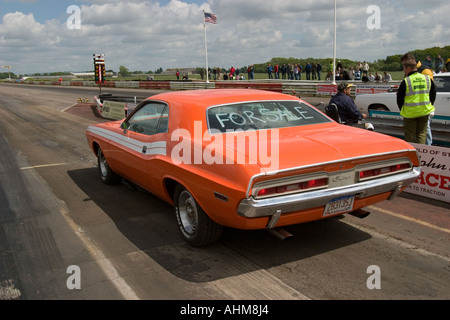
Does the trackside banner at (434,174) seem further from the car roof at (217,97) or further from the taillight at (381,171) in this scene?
the car roof at (217,97)

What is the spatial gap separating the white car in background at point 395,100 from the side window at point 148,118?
259 inches

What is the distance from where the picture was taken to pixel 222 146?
3.74 meters

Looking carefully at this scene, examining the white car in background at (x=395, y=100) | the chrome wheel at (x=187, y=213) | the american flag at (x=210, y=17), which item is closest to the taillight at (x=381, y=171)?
the chrome wheel at (x=187, y=213)

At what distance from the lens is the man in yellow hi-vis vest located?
629 cm

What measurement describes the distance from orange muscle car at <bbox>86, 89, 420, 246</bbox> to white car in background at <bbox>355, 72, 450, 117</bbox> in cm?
634

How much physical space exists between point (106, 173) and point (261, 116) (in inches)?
127

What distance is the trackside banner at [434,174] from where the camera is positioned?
556cm

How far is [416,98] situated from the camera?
6324 mm

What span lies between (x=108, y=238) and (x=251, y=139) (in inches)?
77.9

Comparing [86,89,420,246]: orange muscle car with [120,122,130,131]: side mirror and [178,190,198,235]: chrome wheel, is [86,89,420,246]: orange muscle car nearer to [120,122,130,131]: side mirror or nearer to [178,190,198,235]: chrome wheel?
[178,190,198,235]: chrome wheel

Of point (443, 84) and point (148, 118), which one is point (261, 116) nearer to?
point (148, 118)
